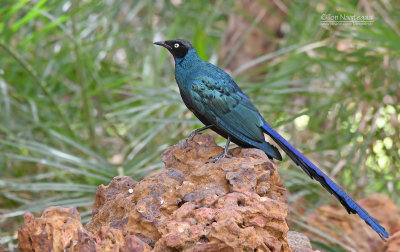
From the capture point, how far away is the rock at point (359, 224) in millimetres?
3818

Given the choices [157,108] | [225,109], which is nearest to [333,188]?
[225,109]

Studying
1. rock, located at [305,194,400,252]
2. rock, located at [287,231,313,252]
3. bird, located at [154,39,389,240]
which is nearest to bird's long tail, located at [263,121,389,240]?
bird, located at [154,39,389,240]

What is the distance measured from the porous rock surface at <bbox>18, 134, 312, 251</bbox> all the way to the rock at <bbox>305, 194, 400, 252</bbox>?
136 centimetres

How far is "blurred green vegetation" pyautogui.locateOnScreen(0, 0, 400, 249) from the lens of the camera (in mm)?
4480

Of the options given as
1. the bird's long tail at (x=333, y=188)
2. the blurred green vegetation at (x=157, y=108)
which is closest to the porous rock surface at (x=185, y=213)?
the bird's long tail at (x=333, y=188)

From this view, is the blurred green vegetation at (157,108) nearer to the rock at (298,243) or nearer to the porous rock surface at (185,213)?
the rock at (298,243)

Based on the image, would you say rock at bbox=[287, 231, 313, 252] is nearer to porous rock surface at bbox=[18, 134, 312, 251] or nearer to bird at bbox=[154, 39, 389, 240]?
porous rock surface at bbox=[18, 134, 312, 251]

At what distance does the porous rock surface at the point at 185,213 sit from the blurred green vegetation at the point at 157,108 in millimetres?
1468

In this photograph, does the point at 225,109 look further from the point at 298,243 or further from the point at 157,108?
the point at 157,108

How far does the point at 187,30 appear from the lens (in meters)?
7.59

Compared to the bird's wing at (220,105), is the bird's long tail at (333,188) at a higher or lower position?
lower

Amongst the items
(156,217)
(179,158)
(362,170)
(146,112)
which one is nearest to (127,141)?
(146,112)

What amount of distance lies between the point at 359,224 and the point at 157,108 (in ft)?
6.62

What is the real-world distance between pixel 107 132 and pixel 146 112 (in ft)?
5.07
